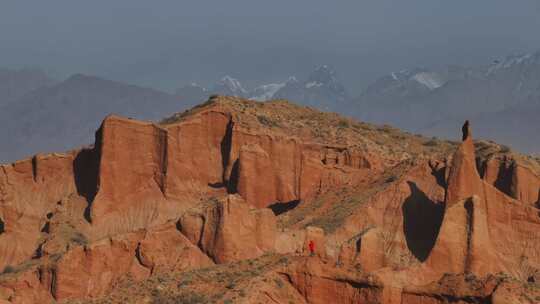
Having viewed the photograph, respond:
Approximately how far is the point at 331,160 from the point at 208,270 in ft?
88.8

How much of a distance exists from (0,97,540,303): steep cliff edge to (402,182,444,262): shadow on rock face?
0.07 meters

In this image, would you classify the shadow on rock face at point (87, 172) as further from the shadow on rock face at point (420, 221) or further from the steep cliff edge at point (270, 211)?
the shadow on rock face at point (420, 221)

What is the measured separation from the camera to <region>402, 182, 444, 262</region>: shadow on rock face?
68375 millimetres

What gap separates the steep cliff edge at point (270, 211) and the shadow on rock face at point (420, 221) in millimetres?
75

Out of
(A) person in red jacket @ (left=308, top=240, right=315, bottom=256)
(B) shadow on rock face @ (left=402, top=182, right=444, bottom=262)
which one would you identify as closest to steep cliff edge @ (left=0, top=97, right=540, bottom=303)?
(B) shadow on rock face @ (left=402, top=182, right=444, bottom=262)

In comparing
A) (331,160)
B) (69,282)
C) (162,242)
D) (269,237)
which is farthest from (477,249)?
(331,160)

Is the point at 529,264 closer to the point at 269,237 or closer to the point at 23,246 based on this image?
the point at 269,237

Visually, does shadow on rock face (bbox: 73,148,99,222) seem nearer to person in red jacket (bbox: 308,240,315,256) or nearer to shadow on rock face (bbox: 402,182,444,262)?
shadow on rock face (bbox: 402,182,444,262)

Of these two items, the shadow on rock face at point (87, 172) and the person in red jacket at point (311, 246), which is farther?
the shadow on rock face at point (87, 172)

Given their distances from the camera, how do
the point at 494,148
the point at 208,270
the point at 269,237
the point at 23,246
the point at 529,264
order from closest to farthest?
the point at 208,270
the point at 269,237
the point at 529,264
the point at 23,246
the point at 494,148

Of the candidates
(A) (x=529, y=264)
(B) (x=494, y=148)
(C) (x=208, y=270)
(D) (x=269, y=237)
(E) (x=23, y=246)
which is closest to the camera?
(C) (x=208, y=270)

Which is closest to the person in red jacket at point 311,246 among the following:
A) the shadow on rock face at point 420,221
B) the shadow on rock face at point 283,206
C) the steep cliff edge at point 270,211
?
the steep cliff edge at point 270,211

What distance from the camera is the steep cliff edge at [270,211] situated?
61406mm

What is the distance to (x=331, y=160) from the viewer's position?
87.3 meters
